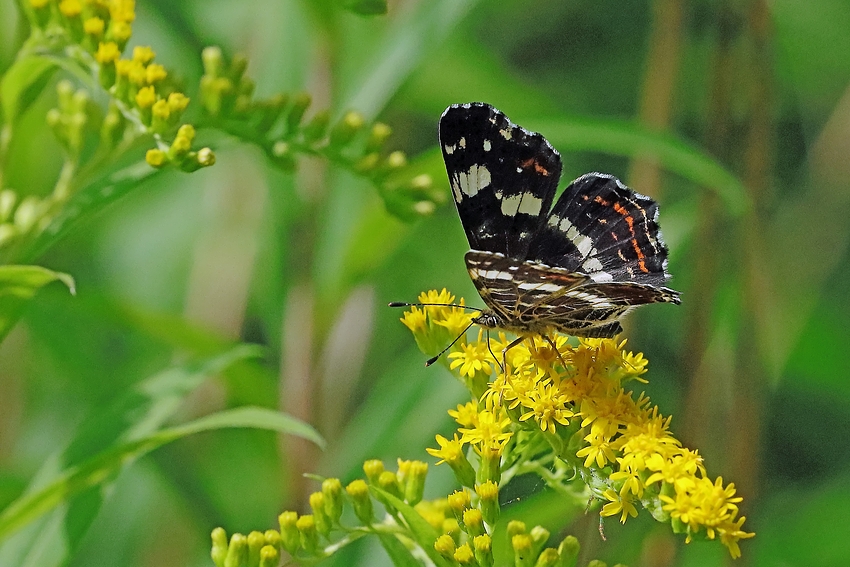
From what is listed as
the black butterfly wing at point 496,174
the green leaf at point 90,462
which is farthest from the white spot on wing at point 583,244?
the green leaf at point 90,462

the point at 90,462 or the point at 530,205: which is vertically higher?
the point at 530,205

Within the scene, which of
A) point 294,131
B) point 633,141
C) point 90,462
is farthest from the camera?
point 633,141

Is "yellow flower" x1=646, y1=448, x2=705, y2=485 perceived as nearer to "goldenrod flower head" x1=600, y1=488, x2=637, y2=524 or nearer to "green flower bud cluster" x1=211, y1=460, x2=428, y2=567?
"goldenrod flower head" x1=600, y1=488, x2=637, y2=524

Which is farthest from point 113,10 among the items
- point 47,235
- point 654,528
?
point 654,528

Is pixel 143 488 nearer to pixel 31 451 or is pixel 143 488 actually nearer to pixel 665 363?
pixel 31 451

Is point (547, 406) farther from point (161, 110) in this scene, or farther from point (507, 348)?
point (161, 110)

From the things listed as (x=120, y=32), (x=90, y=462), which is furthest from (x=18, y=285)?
(x=120, y=32)

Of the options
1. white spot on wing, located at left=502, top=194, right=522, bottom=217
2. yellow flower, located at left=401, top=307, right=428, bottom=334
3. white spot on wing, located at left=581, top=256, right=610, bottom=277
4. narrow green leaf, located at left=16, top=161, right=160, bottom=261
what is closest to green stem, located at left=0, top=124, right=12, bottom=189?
narrow green leaf, located at left=16, top=161, right=160, bottom=261
